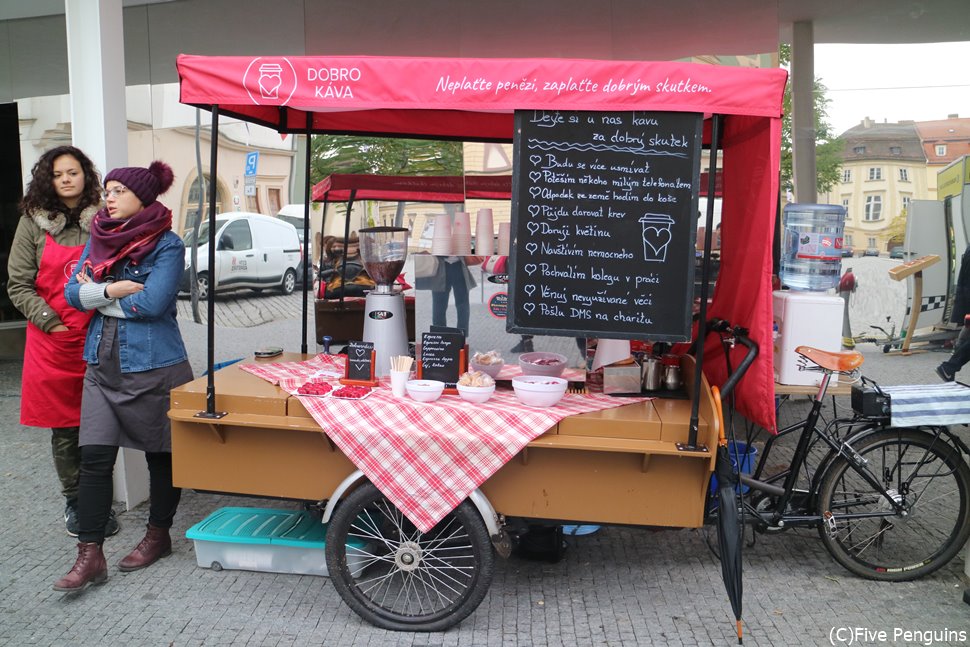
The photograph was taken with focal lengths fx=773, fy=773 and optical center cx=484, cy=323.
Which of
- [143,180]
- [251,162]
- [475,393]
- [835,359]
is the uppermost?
[251,162]

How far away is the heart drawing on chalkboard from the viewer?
311 cm

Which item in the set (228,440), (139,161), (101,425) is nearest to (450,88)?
(228,440)

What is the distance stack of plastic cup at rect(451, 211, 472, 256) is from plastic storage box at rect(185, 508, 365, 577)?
1.53 m

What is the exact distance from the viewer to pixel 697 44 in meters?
6.69

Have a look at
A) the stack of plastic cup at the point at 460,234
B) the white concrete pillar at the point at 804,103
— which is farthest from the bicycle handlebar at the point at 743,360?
the white concrete pillar at the point at 804,103

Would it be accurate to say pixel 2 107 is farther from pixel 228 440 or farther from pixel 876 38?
pixel 876 38

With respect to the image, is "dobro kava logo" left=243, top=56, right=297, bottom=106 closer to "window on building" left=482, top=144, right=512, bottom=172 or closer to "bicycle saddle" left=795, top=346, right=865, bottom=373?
"bicycle saddle" left=795, top=346, right=865, bottom=373

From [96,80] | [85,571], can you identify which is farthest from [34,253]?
[85,571]

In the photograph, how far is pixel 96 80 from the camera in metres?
4.20

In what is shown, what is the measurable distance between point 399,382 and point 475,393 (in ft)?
1.10

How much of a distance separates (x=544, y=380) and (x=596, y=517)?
0.61 meters

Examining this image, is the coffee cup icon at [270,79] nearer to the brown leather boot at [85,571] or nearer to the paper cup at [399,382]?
the paper cup at [399,382]

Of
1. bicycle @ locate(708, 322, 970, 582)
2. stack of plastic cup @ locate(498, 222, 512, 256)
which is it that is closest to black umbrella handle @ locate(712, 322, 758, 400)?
bicycle @ locate(708, 322, 970, 582)

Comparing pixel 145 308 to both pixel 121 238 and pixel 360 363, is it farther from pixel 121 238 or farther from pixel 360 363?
pixel 360 363
